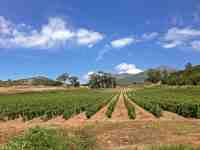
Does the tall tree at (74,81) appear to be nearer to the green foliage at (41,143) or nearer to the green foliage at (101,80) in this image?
the green foliage at (101,80)

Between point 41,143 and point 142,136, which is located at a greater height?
point 41,143

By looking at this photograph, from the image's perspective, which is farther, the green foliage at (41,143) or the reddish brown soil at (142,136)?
the reddish brown soil at (142,136)

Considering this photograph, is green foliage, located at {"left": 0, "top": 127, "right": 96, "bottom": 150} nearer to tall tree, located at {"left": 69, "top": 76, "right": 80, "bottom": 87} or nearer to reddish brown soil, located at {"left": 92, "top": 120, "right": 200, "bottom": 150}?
reddish brown soil, located at {"left": 92, "top": 120, "right": 200, "bottom": 150}

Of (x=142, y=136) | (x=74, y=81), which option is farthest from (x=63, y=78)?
(x=142, y=136)

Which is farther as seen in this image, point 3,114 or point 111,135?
point 3,114

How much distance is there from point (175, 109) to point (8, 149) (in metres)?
24.1

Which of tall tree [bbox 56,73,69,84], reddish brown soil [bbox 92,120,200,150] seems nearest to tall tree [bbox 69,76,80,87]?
tall tree [bbox 56,73,69,84]

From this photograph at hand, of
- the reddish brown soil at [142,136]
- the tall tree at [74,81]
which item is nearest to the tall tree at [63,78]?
the tall tree at [74,81]

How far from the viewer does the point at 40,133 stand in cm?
1134

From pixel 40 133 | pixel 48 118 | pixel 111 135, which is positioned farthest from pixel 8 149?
pixel 48 118

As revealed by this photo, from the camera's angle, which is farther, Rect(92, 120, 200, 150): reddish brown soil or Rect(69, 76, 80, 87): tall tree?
Rect(69, 76, 80, 87): tall tree

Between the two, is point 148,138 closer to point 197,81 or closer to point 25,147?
point 25,147

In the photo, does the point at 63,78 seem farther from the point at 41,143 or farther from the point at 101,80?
the point at 41,143

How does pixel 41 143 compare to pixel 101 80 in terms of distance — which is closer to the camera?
pixel 41 143
